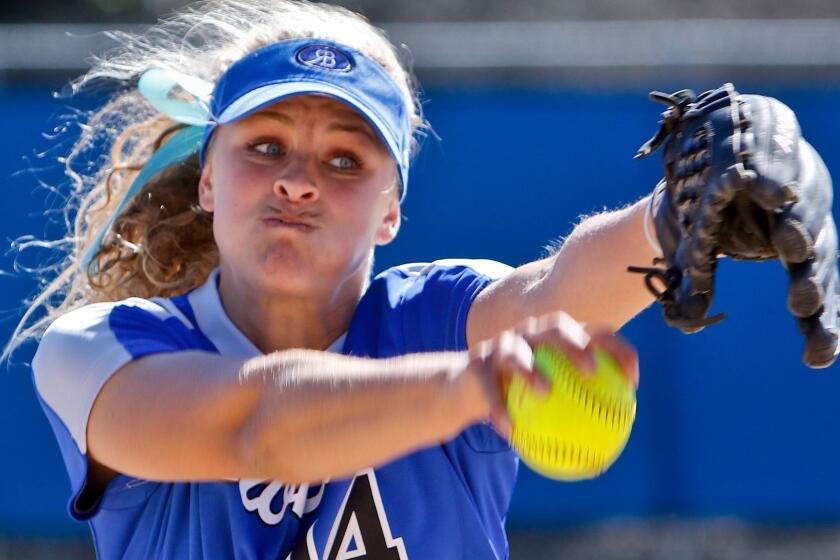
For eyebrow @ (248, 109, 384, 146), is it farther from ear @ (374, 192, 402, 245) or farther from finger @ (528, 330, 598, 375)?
finger @ (528, 330, 598, 375)

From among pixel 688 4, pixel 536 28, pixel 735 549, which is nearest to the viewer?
pixel 735 549

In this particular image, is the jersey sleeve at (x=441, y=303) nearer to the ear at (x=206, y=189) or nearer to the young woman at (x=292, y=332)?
the young woman at (x=292, y=332)

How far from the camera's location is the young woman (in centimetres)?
204

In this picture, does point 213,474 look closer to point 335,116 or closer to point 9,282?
point 335,116

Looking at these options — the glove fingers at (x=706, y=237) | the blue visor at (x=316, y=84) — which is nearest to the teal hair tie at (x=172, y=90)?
the blue visor at (x=316, y=84)

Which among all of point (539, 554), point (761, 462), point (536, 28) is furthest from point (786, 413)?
point (536, 28)

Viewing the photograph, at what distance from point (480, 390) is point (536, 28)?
5674 millimetres

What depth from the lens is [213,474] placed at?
2041 millimetres

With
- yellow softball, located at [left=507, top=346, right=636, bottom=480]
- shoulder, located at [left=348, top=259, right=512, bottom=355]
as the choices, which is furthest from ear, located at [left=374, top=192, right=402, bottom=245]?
yellow softball, located at [left=507, top=346, right=636, bottom=480]

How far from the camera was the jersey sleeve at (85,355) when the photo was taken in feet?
7.20

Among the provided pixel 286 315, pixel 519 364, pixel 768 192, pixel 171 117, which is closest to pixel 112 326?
pixel 286 315

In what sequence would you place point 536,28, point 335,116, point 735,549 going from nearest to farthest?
point 335,116
point 735,549
point 536,28

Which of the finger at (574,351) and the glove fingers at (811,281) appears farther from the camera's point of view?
the glove fingers at (811,281)

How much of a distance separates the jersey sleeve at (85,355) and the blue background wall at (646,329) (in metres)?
3.42
